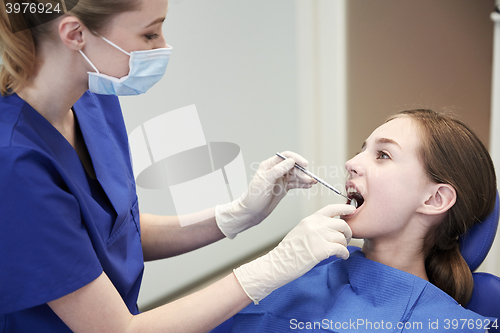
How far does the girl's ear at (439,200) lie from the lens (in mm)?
1059

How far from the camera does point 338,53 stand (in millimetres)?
2406

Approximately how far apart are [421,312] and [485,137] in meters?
1.96

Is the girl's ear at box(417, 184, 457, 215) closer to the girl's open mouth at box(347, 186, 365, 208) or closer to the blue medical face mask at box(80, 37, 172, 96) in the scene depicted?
the girl's open mouth at box(347, 186, 365, 208)

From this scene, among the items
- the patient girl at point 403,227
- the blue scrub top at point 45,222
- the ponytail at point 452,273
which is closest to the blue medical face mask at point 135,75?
the blue scrub top at point 45,222

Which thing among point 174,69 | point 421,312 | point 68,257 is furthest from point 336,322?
point 174,69

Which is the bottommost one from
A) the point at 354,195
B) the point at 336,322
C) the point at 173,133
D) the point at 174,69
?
the point at 336,322

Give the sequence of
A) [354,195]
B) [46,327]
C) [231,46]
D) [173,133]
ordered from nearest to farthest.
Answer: [46,327], [354,195], [173,133], [231,46]

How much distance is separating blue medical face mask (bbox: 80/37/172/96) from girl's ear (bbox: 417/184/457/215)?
0.83m

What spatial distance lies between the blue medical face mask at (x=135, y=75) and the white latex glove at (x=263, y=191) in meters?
0.46

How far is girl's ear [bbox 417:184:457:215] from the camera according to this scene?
106 cm

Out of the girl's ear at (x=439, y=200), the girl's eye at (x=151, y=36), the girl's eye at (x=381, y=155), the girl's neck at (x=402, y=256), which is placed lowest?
the girl's neck at (x=402, y=256)

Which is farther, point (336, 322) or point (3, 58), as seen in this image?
point (336, 322)

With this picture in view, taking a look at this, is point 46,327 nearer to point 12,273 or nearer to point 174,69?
point 12,273

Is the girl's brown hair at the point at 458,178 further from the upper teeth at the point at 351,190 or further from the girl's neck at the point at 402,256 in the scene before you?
the upper teeth at the point at 351,190
